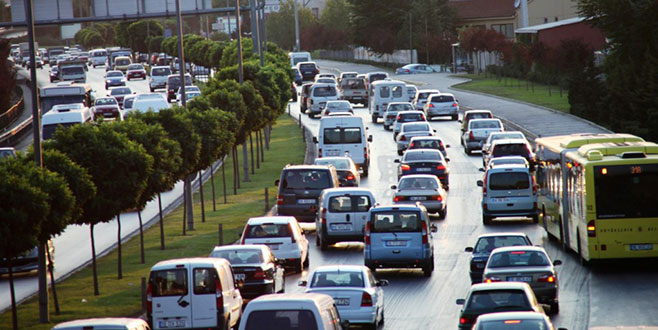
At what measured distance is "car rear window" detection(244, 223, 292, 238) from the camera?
28.2 meters

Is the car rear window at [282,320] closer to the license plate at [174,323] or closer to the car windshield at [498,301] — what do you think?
the car windshield at [498,301]

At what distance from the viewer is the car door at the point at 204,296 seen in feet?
66.2

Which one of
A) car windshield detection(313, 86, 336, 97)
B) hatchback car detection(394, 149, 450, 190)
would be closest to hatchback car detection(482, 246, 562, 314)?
hatchback car detection(394, 149, 450, 190)

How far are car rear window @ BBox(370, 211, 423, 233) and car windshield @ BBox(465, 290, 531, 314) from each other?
885 centimetres

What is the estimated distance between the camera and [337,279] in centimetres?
2128

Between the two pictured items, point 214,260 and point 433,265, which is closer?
point 214,260

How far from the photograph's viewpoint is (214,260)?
20516 millimetres

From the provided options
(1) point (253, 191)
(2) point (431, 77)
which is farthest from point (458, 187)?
(2) point (431, 77)

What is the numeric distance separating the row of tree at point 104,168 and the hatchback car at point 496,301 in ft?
26.0

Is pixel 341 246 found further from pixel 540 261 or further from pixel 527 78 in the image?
pixel 527 78

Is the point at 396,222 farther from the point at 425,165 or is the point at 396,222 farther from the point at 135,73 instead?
the point at 135,73

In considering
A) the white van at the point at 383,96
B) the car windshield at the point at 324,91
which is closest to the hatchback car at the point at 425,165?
the white van at the point at 383,96

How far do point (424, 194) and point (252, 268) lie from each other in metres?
14.3

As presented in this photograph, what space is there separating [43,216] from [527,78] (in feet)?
253
